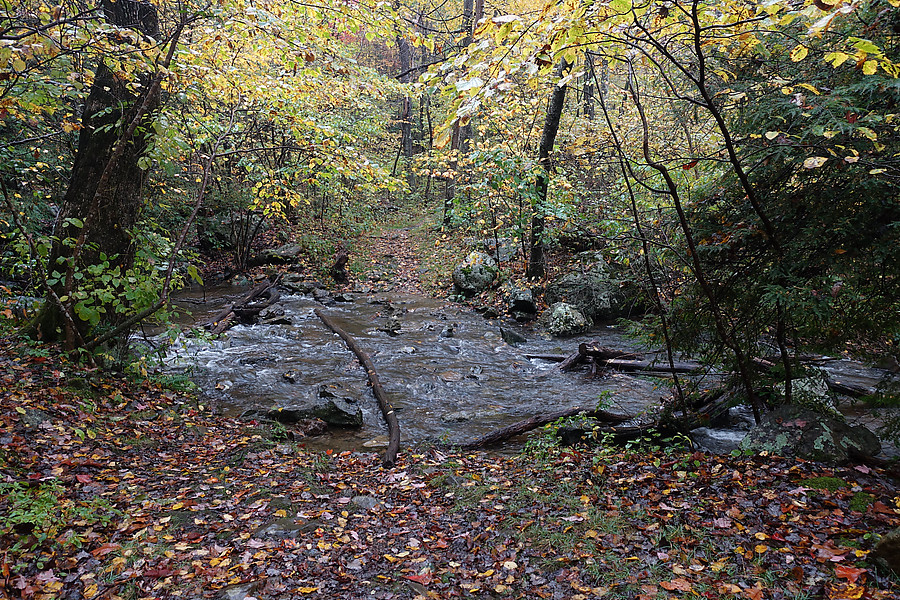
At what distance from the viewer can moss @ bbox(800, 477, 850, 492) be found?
12.1 ft

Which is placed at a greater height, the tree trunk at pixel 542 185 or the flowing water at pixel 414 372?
the tree trunk at pixel 542 185

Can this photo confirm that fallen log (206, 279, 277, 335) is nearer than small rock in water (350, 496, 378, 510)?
No

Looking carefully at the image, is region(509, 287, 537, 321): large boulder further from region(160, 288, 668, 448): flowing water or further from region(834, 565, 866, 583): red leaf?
region(834, 565, 866, 583): red leaf

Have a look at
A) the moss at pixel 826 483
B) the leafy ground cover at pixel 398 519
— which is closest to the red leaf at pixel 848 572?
the leafy ground cover at pixel 398 519

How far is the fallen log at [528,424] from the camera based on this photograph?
19.6ft

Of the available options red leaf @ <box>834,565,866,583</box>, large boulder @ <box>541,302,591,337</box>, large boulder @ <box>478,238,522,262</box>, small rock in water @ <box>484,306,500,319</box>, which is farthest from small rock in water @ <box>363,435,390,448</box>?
large boulder @ <box>478,238,522,262</box>

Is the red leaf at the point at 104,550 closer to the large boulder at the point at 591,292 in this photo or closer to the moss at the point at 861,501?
the moss at the point at 861,501

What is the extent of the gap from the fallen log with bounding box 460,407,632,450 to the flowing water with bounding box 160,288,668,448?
0.89 ft

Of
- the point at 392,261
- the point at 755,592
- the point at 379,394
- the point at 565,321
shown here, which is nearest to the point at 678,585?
the point at 755,592

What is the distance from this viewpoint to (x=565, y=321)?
11.0 m

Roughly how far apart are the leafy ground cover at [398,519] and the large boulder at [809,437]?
0.18 meters

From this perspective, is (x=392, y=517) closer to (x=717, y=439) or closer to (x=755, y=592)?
(x=755, y=592)

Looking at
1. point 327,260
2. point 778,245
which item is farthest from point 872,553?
point 327,260

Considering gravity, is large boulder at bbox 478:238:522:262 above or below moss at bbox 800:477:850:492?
above
